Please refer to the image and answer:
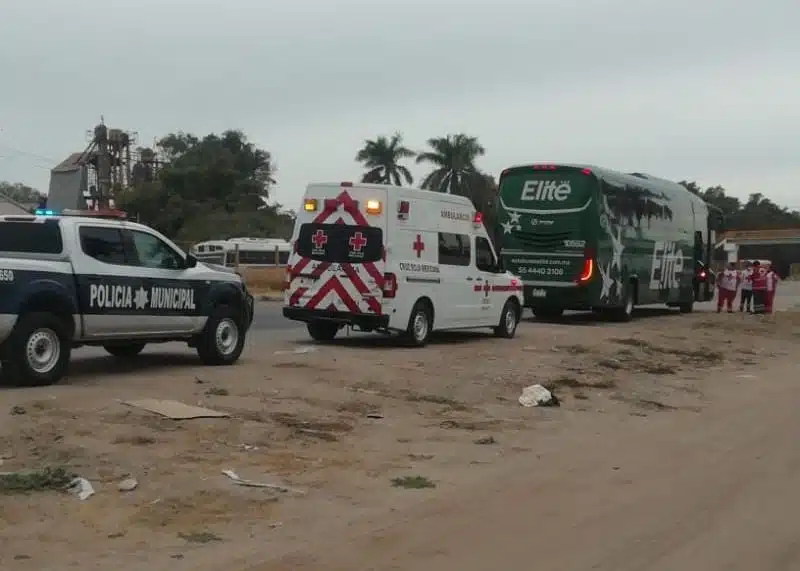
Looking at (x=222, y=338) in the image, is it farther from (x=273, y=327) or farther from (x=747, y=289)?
(x=747, y=289)

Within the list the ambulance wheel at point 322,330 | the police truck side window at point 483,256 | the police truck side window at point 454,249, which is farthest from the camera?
the police truck side window at point 483,256

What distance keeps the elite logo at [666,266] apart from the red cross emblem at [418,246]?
1285 cm

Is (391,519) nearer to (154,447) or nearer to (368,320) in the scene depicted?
(154,447)

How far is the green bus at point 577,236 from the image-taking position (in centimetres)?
2495

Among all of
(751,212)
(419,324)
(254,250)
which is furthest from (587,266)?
(751,212)

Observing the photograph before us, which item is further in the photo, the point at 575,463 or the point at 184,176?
the point at 184,176

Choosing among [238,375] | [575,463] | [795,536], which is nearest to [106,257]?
[238,375]

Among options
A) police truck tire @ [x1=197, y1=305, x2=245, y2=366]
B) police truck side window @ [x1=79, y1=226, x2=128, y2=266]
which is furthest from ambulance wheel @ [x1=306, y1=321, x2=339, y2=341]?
police truck side window @ [x1=79, y1=226, x2=128, y2=266]

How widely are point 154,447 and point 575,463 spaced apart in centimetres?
359

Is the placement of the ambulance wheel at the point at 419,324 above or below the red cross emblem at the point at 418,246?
below

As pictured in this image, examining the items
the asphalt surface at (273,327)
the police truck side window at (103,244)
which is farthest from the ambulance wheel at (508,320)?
the police truck side window at (103,244)

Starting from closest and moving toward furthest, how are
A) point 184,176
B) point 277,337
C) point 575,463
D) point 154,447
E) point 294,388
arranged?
point 154,447 → point 575,463 → point 294,388 → point 277,337 → point 184,176

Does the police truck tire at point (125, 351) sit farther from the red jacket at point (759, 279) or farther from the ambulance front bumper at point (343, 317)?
the red jacket at point (759, 279)

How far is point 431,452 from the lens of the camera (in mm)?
9359
